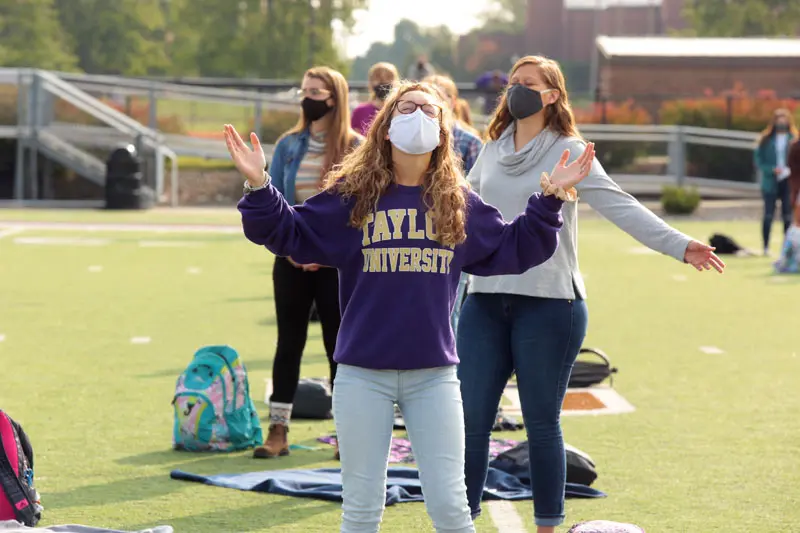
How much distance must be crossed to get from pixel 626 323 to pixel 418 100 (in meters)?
8.91

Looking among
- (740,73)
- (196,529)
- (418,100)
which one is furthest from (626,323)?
(740,73)

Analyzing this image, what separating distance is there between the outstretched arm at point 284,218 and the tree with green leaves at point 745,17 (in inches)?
2678

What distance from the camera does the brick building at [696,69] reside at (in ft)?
160

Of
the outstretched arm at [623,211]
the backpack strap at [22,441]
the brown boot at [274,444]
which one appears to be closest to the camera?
the outstretched arm at [623,211]

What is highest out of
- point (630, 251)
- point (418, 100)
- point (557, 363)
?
point (418, 100)

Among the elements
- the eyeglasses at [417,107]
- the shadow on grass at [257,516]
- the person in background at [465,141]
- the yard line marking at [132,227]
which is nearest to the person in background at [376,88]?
the person in background at [465,141]

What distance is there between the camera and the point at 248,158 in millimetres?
4930

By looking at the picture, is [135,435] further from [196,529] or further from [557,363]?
[557,363]

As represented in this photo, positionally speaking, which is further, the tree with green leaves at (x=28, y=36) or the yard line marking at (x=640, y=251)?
the tree with green leaves at (x=28, y=36)

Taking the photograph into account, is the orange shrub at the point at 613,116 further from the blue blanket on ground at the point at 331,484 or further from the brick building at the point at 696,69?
the blue blanket on ground at the point at 331,484

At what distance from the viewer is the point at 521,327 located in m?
5.75

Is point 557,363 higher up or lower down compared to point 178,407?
higher up

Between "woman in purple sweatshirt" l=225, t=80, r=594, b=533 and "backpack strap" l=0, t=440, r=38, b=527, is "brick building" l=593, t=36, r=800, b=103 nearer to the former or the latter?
"backpack strap" l=0, t=440, r=38, b=527

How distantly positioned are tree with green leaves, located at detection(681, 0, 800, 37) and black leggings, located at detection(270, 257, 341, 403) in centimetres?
6550
